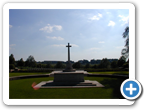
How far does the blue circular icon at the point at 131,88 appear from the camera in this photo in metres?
4.36

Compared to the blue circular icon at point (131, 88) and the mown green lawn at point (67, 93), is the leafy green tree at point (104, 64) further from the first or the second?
the blue circular icon at point (131, 88)

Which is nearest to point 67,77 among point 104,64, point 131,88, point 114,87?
point 114,87

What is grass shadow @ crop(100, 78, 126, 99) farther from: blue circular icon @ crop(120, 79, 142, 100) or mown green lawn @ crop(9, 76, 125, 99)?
blue circular icon @ crop(120, 79, 142, 100)

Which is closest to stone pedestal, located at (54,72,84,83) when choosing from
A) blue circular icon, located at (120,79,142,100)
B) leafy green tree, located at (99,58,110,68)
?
blue circular icon, located at (120,79,142,100)

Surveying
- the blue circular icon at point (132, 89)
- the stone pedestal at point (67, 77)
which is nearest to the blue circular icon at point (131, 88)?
the blue circular icon at point (132, 89)

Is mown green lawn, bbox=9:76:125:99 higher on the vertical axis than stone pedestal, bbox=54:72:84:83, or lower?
lower

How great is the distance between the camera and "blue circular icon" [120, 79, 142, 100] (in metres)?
4.36

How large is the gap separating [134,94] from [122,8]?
372 cm

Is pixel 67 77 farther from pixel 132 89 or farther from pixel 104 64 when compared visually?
pixel 104 64

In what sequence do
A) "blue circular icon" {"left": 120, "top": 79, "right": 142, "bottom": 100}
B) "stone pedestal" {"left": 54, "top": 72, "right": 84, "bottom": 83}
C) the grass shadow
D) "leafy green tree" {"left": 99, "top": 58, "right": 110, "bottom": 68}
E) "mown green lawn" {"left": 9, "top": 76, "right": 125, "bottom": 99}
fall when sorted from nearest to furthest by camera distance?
"blue circular icon" {"left": 120, "top": 79, "right": 142, "bottom": 100}
"mown green lawn" {"left": 9, "top": 76, "right": 125, "bottom": 99}
the grass shadow
"stone pedestal" {"left": 54, "top": 72, "right": 84, "bottom": 83}
"leafy green tree" {"left": 99, "top": 58, "right": 110, "bottom": 68}

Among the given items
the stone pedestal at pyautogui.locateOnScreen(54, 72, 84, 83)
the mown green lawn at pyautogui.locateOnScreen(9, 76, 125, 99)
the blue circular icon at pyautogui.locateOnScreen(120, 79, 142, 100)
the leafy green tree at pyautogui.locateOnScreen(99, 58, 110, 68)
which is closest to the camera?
the blue circular icon at pyautogui.locateOnScreen(120, 79, 142, 100)

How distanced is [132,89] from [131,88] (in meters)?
0.05

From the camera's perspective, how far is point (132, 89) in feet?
14.4

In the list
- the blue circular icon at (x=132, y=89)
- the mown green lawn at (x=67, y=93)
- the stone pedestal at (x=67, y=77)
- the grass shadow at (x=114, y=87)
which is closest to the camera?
the blue circular icon at (x=132, y=89)
